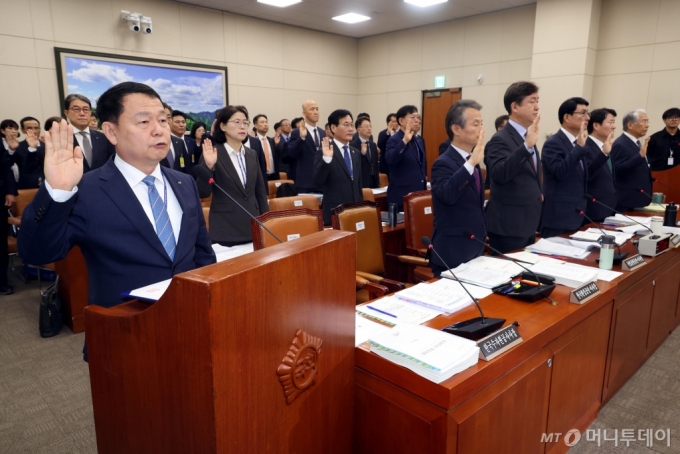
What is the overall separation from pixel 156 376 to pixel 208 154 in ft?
6.80

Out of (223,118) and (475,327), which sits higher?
(223,118)

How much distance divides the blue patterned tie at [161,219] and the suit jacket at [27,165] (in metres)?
4.39

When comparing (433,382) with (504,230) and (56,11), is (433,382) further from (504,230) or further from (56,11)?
(56,11)

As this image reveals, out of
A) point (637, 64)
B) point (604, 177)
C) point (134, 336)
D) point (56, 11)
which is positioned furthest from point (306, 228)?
point (637, 64)

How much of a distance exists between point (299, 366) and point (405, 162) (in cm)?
389

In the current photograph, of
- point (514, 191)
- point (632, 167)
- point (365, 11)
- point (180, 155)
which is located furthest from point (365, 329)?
point (365, 11)

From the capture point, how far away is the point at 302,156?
603 cm

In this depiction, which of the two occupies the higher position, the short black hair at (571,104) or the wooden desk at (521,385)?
the short black hair at (571,104)

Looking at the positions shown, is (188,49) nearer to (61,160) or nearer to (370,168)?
(370,168)

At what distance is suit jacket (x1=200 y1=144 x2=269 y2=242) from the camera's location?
2928 mm

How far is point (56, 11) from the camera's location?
6.04 metres

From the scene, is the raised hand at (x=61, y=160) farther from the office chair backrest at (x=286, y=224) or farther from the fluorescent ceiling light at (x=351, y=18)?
the fluorescent ceiling light at (x=351, y=18)

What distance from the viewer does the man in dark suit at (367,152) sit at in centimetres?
582

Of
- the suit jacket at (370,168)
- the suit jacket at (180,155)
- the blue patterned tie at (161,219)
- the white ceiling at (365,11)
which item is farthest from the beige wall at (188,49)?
the blue patterned tie at (161,219)
